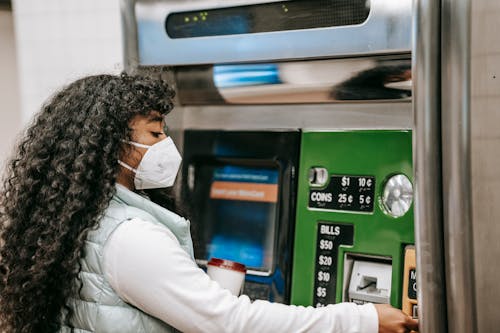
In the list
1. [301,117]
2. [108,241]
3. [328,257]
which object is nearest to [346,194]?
[328,257]

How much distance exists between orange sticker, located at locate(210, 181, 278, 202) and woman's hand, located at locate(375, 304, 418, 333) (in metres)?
0.65

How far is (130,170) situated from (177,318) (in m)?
0.39

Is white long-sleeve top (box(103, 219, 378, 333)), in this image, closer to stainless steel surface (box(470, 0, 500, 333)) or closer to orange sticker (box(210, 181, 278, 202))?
stainless steel surface (box(470, 0, 500, 333))

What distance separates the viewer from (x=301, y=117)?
194 centimetres

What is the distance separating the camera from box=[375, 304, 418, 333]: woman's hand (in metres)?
1.35

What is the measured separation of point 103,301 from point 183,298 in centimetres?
18

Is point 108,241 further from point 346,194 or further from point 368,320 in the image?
point 346,194

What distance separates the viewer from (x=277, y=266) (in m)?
1.90

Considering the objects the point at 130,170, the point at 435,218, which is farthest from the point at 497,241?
the point at 130,170

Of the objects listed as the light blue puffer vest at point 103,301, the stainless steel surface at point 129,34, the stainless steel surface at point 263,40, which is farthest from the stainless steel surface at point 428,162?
the stainless steel surface at point 129,34

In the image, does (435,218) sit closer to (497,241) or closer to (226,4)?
(497,241)

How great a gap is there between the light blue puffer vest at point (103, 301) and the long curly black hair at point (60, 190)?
0.07 ft

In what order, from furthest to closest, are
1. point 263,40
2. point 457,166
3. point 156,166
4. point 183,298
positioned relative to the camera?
point 263,40, point 156,166, point 183,298, point 457,166

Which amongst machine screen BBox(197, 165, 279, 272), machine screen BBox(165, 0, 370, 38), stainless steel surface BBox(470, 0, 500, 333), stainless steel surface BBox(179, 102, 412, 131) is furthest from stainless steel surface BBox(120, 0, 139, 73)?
stainless steel surface BBox(470, 0, 500, 333)
